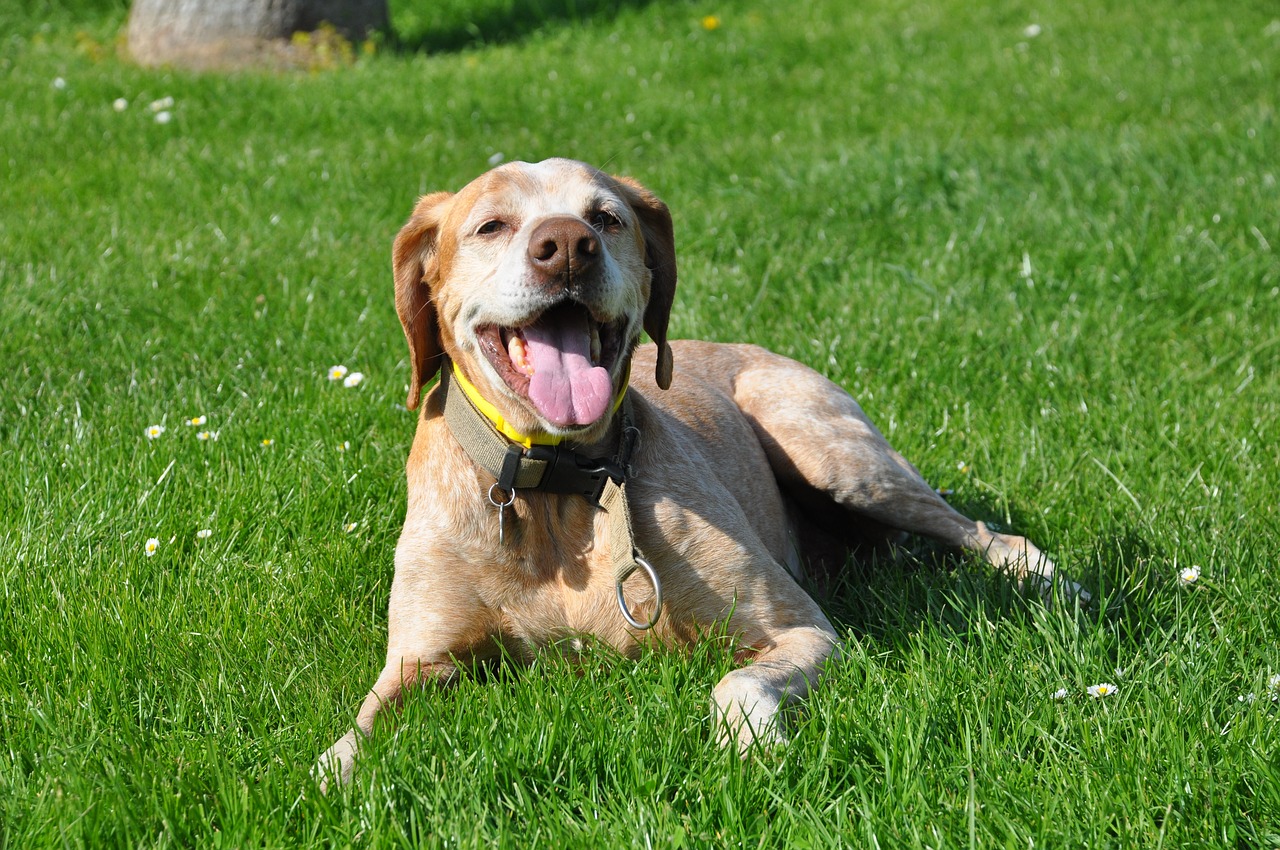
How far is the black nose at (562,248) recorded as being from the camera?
3072 mm

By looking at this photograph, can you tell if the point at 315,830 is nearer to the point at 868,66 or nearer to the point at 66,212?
the point at 66,212

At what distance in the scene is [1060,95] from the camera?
9.37 metres

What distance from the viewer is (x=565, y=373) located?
316cm

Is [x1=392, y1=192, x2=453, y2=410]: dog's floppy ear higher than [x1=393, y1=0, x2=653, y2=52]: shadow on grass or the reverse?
higher

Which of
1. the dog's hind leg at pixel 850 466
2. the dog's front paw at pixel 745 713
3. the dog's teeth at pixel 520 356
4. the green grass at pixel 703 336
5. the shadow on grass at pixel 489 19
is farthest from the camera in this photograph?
the shadow on grass at pixel 489 19

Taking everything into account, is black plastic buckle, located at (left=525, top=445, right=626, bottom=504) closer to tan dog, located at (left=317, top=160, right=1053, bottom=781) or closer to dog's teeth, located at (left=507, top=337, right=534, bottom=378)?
tan dog, located at (left=317, top=160, right=1053, bottom=781)

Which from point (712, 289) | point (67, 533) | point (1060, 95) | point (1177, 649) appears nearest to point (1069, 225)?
point (712, 289)

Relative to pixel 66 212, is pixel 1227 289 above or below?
above

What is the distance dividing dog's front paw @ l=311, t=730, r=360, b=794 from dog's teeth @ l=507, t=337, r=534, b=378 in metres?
0.97

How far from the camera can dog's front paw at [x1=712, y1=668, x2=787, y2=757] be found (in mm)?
2727

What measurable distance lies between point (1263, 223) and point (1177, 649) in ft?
13.9

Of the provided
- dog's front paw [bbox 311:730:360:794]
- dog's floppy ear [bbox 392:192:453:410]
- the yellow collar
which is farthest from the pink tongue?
dog's front paw [bbox 311:730:360:794]

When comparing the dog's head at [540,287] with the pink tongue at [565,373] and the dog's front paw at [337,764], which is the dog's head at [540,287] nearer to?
the pink tongue at [565,373]

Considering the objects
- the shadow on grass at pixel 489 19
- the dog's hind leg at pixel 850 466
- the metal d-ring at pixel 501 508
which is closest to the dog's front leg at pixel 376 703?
the metal d-ring at pixel 501 508
